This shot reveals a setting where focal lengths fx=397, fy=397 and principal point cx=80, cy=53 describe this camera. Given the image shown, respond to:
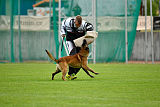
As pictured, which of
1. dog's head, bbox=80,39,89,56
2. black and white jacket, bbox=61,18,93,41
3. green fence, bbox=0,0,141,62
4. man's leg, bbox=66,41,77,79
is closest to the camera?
dog's head, bbox=80,39,89,56

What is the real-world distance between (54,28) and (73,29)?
1198 centimetres

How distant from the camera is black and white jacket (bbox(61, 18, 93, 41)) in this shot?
11953 millimetres

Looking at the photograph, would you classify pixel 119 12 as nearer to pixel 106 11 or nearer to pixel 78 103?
pixel 106 11

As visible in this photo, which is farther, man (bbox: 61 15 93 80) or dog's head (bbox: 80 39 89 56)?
man (bbox: 61 15 93 80)

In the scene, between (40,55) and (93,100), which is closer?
(93,100)

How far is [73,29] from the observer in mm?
12031

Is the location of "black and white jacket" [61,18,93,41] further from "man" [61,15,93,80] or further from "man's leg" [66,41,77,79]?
"man's leg" [66,41,77,79]

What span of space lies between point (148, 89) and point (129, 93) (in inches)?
37.1

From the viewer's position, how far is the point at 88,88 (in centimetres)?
881

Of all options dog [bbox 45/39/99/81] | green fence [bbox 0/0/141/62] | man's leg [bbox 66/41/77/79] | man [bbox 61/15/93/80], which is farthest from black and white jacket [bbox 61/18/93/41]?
green fence [bbox 0/0/141/62]

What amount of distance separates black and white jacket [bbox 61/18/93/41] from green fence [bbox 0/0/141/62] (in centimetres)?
1103

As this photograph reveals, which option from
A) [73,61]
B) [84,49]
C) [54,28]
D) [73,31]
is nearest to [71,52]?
[73,31]

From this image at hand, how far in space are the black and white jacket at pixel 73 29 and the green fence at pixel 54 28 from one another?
1103cm

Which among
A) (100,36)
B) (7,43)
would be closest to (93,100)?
(100,36)
